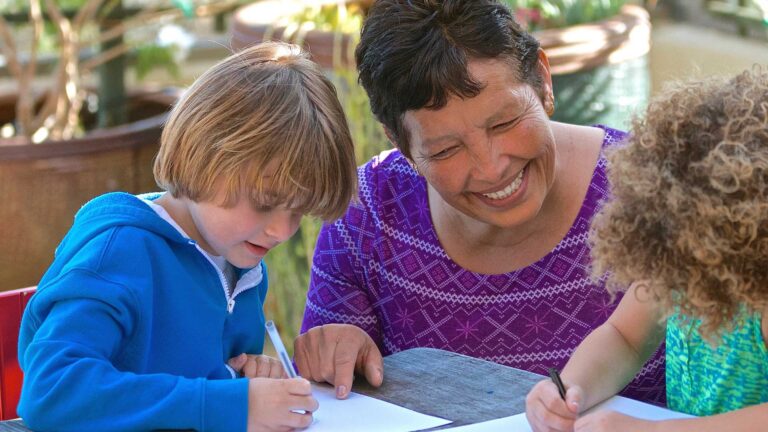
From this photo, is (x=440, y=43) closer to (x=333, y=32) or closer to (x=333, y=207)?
(x=333, y=207)

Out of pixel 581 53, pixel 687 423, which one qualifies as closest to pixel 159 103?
pixel 581 53

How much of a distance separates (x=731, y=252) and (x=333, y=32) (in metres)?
2.31

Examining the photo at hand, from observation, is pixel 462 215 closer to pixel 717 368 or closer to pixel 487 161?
pixel 487 161

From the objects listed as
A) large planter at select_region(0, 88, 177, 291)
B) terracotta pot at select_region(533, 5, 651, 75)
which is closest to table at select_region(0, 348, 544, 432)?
terracotta pot at select_region(533, 5, 651, 75)

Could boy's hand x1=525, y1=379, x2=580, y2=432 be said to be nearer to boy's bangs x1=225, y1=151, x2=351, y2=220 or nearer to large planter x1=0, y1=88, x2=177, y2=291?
boy's bangs x1=225, y1=151, x2=351, y2=220

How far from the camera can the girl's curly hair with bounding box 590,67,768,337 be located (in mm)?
1298

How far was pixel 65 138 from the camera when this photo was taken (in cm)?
398

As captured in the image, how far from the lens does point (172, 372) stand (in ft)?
5.64

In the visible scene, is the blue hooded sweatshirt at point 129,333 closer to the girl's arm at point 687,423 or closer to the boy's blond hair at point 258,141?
the boy's blond hair at point 258,141

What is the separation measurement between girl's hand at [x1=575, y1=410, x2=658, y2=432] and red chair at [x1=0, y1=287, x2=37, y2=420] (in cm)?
89

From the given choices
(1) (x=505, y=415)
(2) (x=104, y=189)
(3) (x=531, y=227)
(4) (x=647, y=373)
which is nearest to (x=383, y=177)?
(3) (x=531, y=227)

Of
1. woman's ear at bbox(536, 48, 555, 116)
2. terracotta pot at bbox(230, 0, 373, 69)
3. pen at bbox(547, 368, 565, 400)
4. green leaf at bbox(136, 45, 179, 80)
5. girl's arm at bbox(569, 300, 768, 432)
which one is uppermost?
woman's ear at bbox(536, 48, 555, 116)

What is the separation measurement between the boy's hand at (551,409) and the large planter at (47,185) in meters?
2.52

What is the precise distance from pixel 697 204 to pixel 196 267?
0.78m
